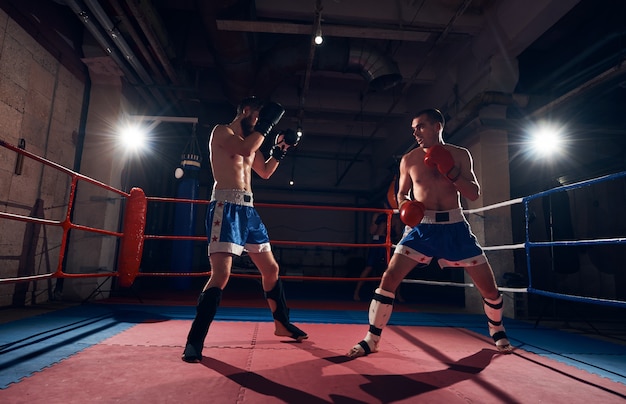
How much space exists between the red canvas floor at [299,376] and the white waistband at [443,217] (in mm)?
840

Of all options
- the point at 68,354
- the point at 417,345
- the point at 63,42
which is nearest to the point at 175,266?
the point at 63,42

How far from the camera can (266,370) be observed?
5.64 ft

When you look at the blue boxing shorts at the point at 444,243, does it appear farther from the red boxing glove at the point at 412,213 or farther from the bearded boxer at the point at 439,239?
the red boxing glove at the point at 412,213

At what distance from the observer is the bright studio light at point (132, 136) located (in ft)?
16.9

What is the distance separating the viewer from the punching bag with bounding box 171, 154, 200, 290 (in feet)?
21.5

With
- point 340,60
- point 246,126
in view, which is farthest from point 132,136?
point 246,126

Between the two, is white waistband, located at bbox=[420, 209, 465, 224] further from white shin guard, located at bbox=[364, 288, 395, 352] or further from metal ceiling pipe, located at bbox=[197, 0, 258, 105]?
metal ceiling pipe, located at bbox=[197, 0, 258, 105]

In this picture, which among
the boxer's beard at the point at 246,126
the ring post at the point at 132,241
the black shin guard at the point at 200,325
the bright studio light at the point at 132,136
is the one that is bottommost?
the black shin guard at the point at 200,325

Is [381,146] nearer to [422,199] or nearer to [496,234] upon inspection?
[496,234]

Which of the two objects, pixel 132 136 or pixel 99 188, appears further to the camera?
pixel 132 136

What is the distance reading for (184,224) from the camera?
683 cm

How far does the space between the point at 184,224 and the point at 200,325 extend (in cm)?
525

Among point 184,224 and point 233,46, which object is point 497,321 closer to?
point 233,46

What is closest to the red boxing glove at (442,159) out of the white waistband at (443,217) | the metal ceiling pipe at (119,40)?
the white waistband at (443,217)
